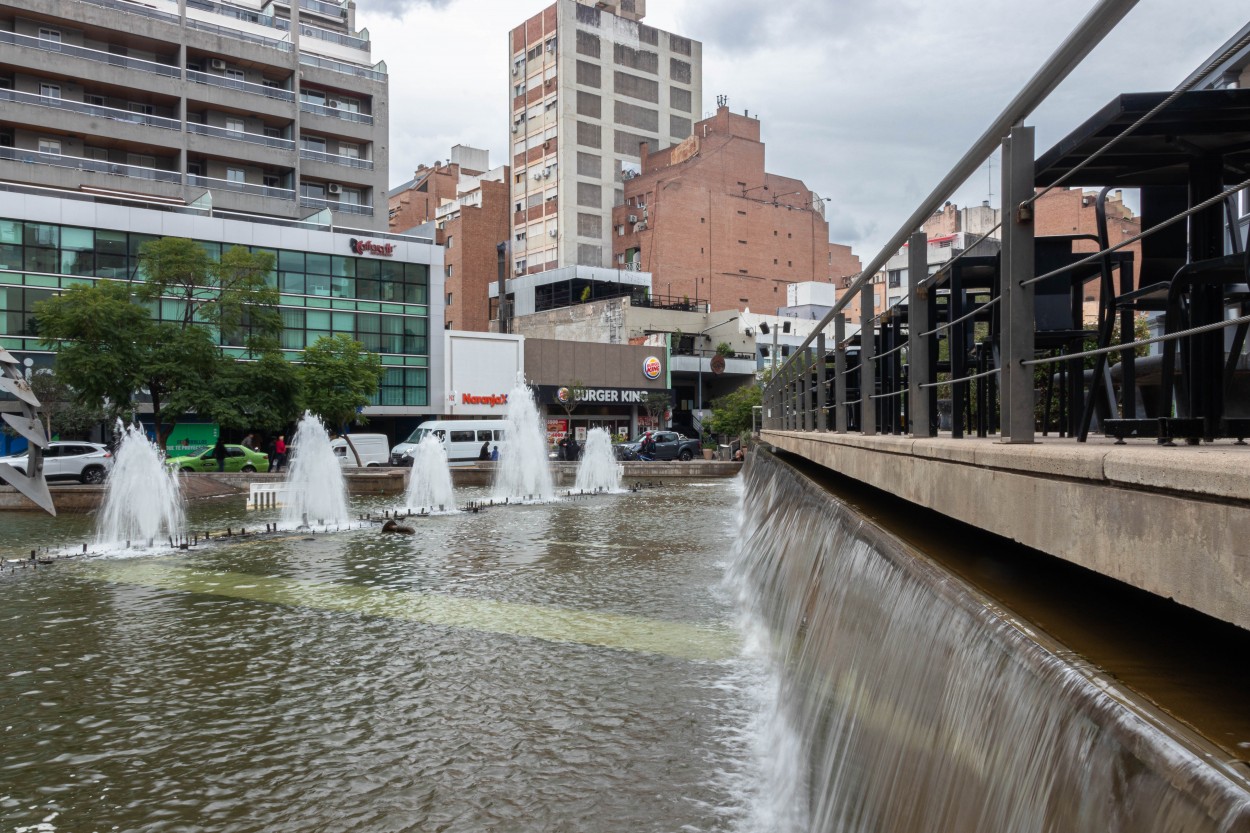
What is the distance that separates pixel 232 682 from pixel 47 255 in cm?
4056

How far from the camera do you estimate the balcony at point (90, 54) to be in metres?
44.3

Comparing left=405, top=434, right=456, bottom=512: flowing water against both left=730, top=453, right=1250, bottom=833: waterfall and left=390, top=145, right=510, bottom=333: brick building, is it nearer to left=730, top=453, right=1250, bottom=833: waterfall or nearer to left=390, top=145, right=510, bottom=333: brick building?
left=730, top=453, right=1250, bottom=833: waterfall

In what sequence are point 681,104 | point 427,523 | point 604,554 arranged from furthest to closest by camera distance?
1. point 681,104
2. point 427,523
3. point 604,554

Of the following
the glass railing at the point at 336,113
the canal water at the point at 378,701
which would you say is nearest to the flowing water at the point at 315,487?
the canal water at the point at 378,701

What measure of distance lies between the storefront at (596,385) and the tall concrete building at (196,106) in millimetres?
12426

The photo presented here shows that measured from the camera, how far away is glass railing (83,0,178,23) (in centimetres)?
4738

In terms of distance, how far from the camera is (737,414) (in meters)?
53.8

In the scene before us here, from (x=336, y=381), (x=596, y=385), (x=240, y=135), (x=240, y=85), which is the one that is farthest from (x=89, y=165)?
(x=596, y=385)

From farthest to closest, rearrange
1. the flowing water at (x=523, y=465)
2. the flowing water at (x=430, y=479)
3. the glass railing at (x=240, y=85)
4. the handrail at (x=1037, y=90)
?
the glass railing at (x=240, y=85), the flowing water at (x=523, y=465), the flowing water at (x=430, y=479), the handrail at (x=1037, y=90)

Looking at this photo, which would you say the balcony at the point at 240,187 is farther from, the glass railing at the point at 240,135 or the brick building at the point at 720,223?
the brick building at the point at 720,223

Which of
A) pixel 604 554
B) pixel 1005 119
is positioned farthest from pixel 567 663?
pixel 604 554

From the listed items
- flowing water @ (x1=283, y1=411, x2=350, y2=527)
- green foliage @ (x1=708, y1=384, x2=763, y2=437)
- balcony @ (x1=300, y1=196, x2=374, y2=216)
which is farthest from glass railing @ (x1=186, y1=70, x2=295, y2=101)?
flowing water @ (x1=283, y1=411, x2=350, y2=527)

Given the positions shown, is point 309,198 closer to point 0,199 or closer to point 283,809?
point 0,199

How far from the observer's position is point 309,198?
54.1 meters
